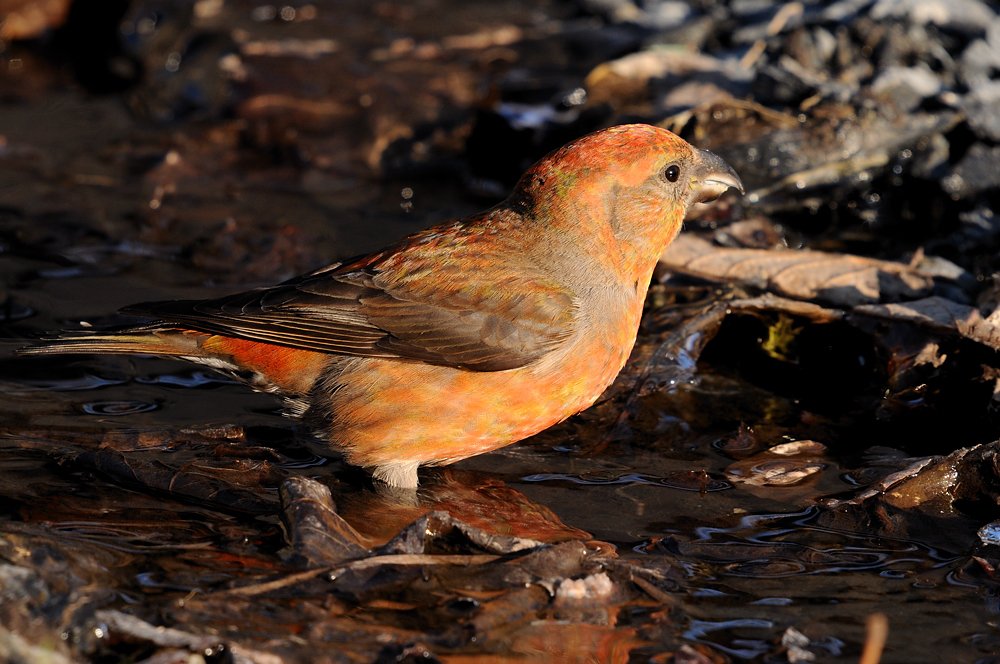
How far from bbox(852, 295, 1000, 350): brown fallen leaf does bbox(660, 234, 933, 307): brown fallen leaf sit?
0.31 metres

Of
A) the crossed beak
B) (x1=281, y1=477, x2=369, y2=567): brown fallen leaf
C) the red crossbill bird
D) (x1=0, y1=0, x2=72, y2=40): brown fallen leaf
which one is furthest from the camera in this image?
(x1=0, y1=0, x2=72, y2=40): brown fallen leaf

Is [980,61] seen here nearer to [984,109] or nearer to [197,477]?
[984,109]

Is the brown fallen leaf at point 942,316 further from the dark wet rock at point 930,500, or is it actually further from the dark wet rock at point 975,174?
the dark wet rock at point 975,174

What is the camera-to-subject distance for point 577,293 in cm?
411

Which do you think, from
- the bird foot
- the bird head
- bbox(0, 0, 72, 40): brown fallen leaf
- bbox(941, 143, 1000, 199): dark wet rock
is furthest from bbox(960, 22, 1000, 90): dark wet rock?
bbox(0, 0, 72, 40): brown fallen leaf

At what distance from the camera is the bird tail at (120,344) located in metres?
4.02

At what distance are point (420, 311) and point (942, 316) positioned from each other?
2.33 metres

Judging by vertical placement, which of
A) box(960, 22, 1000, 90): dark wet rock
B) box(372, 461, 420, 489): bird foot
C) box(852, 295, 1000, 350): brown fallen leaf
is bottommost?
box(372, 461, 420, 489): bird foot

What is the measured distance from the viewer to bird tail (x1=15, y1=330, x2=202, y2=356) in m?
4.02

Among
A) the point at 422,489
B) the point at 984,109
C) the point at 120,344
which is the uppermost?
the point at 984,109

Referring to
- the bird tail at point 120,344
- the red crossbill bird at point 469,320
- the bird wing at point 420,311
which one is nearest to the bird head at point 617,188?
the red crossbill bird at point 469,320

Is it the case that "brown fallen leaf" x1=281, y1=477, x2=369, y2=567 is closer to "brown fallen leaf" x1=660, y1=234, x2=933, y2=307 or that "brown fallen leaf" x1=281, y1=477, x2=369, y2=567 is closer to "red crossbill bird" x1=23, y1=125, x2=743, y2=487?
"red crossbill bird" x1=23, y1=125, x2=743, y2=487

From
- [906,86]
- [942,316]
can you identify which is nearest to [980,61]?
[906,86]

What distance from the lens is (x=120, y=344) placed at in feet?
13.6
